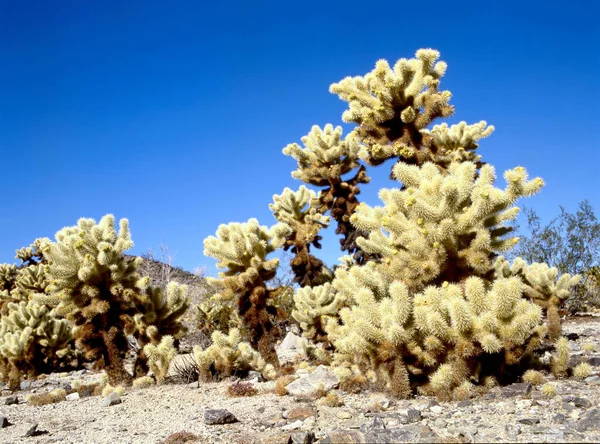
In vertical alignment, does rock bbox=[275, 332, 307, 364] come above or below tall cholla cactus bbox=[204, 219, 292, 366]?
below

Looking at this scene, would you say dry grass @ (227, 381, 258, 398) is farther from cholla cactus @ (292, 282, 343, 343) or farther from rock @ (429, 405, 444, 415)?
cholla cactus @ (292, 282, 343, 343)

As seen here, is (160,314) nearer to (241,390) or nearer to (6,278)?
(241,390)

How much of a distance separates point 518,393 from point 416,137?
12.6 ft

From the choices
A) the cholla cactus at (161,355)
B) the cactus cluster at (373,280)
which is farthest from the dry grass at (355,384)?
the cholla cactus at (161,355)

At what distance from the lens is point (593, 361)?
5.78 metres

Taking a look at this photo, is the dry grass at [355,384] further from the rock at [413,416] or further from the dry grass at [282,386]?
the rock at [413,416]

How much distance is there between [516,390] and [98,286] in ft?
20.9

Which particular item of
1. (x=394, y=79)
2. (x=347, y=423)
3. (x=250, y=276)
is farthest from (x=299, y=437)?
(x=394, y=79)

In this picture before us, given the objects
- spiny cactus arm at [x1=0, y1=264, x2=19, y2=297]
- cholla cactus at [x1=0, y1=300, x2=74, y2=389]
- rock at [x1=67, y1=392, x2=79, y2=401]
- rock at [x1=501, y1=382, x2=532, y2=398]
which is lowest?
rock at [x1=67, y1=392, x2=79, y2=401]

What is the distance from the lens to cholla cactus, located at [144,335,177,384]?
802 cm

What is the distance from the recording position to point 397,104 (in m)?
7.22

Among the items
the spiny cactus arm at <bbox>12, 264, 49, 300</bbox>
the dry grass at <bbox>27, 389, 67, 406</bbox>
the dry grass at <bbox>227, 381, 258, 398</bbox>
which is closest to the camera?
the dry grass at <bbox>227, 381, 258, 398</bbox>

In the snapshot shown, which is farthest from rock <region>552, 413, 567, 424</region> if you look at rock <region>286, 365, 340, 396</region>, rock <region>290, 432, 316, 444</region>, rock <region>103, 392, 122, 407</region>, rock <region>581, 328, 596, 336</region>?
rock <region>581, 328, 596, 336</region>

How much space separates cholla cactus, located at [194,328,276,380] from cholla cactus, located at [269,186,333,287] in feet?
11.8
